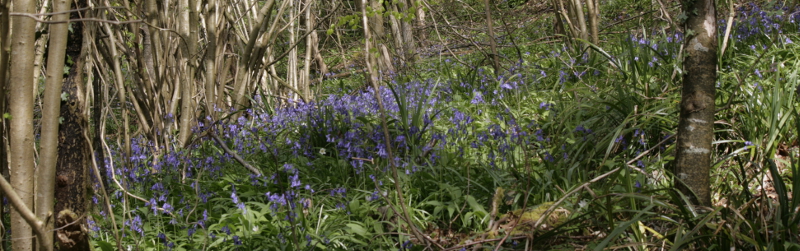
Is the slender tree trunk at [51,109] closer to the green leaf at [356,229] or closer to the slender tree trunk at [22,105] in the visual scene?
the slender tree trunk at [22,105]

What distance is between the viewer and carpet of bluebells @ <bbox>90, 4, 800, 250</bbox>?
2.71 meters

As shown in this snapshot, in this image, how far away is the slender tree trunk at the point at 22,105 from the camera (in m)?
2.07

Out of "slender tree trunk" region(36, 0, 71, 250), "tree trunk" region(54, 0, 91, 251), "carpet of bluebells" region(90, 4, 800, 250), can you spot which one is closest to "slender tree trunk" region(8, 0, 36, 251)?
"slender tree trunk" region(36, 0, 71, 250)

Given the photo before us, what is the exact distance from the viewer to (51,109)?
7.04 feet

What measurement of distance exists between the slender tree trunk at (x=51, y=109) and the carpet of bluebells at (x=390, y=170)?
320 mm

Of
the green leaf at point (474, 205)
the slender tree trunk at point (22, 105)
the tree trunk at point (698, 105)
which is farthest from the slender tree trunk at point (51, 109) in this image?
the tree trunk at point (698, 105)

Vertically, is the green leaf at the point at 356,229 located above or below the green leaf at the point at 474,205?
below

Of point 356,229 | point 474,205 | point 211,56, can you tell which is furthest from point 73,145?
point 211,56

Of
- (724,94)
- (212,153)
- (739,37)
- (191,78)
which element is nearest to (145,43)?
(191,78)

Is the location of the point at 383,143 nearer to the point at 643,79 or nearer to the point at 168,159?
the point at 168,159

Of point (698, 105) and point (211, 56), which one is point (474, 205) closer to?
point (698, 105)

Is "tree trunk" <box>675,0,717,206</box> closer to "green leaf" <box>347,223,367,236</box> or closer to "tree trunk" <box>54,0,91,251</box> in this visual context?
"green leaf" <box>347,223,367,236</box>

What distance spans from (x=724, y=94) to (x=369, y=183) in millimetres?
2135

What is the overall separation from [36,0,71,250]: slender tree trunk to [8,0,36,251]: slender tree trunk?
1.8 inches
